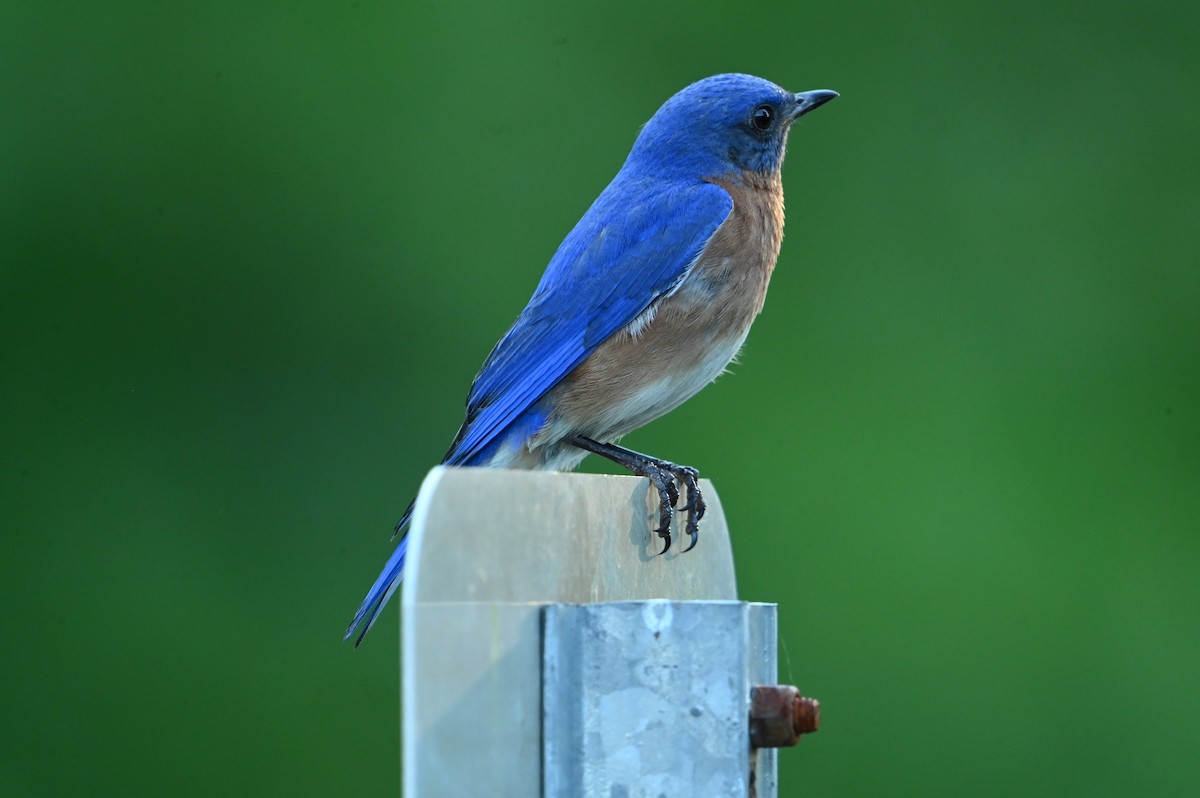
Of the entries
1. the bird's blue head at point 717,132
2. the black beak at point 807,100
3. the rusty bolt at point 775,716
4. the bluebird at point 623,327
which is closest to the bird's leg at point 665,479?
the bluebird at point 623,327

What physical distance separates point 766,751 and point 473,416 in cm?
206

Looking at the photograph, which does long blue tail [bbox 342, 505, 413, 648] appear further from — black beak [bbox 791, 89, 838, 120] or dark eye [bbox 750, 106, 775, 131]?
black beak [bbox 791, 89, 838, 120]

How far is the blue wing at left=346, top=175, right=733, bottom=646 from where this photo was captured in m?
3.48

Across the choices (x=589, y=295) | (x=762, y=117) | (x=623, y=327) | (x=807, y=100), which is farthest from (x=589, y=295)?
(x=807, y=100)

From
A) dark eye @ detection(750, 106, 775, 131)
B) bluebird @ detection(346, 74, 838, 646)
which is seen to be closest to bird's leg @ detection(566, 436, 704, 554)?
bluebird @ detection(346, 74, 838, 646)

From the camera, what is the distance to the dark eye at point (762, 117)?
13.3ft

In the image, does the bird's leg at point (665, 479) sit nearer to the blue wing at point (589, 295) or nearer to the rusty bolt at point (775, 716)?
the blue wing at point (589, 295)

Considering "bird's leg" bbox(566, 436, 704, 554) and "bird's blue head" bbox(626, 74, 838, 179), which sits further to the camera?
"bird's blue head" bbox(626, 74, 838, 179)

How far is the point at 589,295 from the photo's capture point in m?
3.61

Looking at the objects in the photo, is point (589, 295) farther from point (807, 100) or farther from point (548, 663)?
point (548, 663)

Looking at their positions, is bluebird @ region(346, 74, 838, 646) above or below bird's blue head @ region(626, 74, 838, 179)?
below

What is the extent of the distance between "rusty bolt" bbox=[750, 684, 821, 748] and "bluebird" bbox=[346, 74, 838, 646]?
1793mm

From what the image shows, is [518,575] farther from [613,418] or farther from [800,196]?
[800,196]

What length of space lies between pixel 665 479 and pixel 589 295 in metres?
0.82
